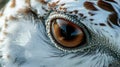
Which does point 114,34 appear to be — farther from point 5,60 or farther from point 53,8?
point 5,60

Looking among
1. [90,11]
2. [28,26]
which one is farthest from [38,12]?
[90,11]

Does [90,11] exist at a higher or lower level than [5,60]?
higher

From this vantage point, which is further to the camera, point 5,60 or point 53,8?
point 5,60
